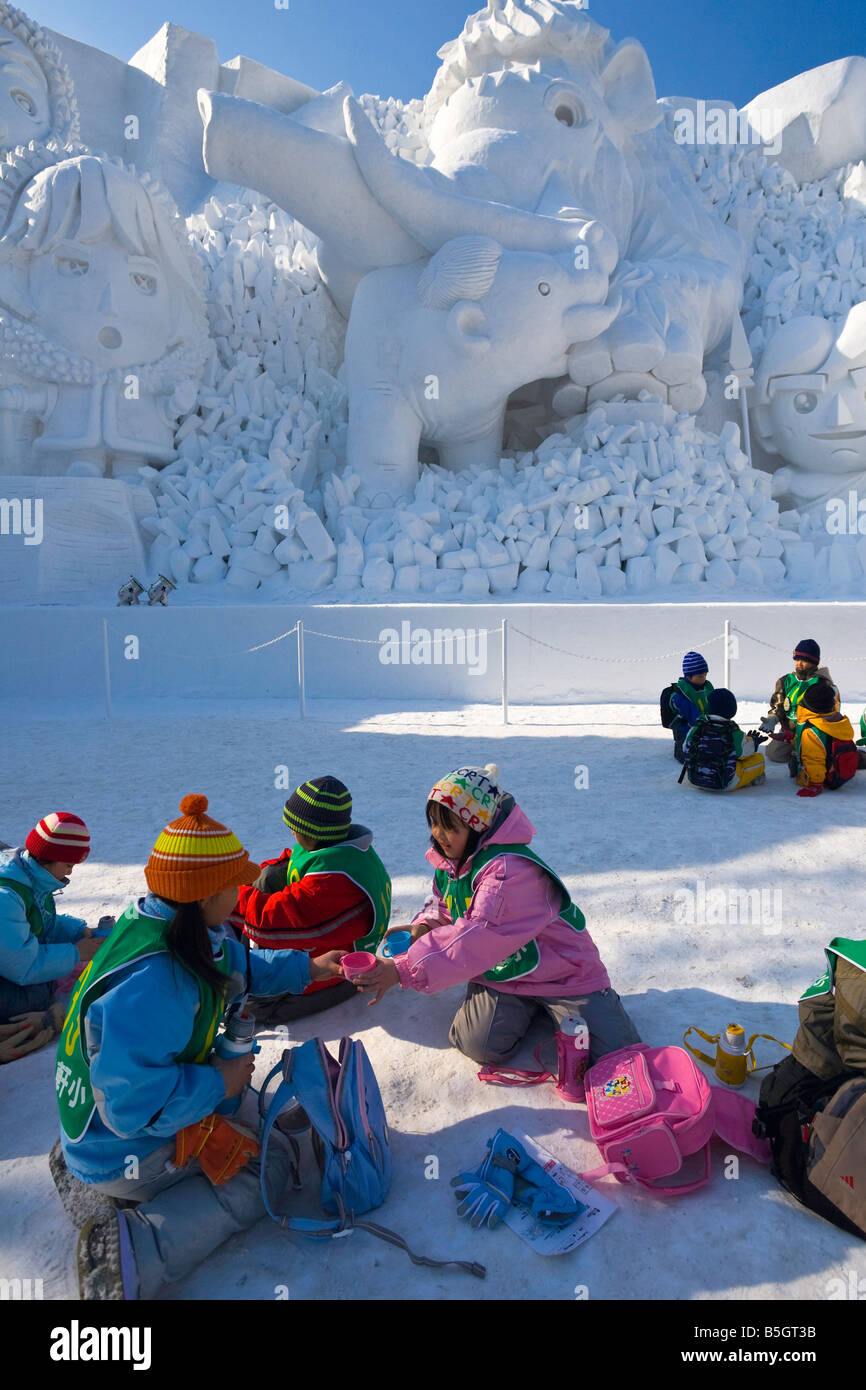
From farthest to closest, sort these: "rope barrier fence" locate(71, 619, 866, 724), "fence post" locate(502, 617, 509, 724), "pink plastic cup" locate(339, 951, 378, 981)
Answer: "rope barrier fence" locate(71, 619, 866, 724)
"fence post" locate(502, 617, 509, 724)
"pink plastic cup" locate(339, 951, 378, 981)

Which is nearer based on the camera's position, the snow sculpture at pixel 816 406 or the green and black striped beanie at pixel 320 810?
the green and black striped beanie at pixel 320 810

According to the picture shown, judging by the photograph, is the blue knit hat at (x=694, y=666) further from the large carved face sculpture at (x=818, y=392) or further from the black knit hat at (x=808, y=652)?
the large carved face sculpture at (x=818, y=392)

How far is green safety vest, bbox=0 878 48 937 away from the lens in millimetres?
2127

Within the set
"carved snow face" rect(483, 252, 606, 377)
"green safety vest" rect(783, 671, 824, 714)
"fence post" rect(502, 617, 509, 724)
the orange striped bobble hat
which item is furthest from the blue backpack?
"carved snow face" rect(483, 252, 606, 377)

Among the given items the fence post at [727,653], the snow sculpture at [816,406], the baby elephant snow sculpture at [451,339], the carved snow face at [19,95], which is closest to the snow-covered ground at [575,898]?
the fence post at [727,653]

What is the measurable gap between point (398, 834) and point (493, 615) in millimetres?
4345

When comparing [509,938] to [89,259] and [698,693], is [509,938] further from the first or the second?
[89,259]

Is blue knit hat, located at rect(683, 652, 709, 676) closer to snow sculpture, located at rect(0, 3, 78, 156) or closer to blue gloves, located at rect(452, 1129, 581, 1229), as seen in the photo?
blue gloves, located at rect(452, 1129, 581, 1229)

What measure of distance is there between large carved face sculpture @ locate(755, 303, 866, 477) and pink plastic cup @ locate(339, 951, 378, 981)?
507 inches

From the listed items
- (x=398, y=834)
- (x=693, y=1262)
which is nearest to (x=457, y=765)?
(x=398, y=834)

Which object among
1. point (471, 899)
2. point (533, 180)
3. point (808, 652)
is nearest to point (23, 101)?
point (533, 180)

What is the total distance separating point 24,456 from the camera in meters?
10.4

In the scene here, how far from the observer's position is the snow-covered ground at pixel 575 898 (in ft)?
4.82

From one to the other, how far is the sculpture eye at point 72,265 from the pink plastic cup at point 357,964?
11087mm
